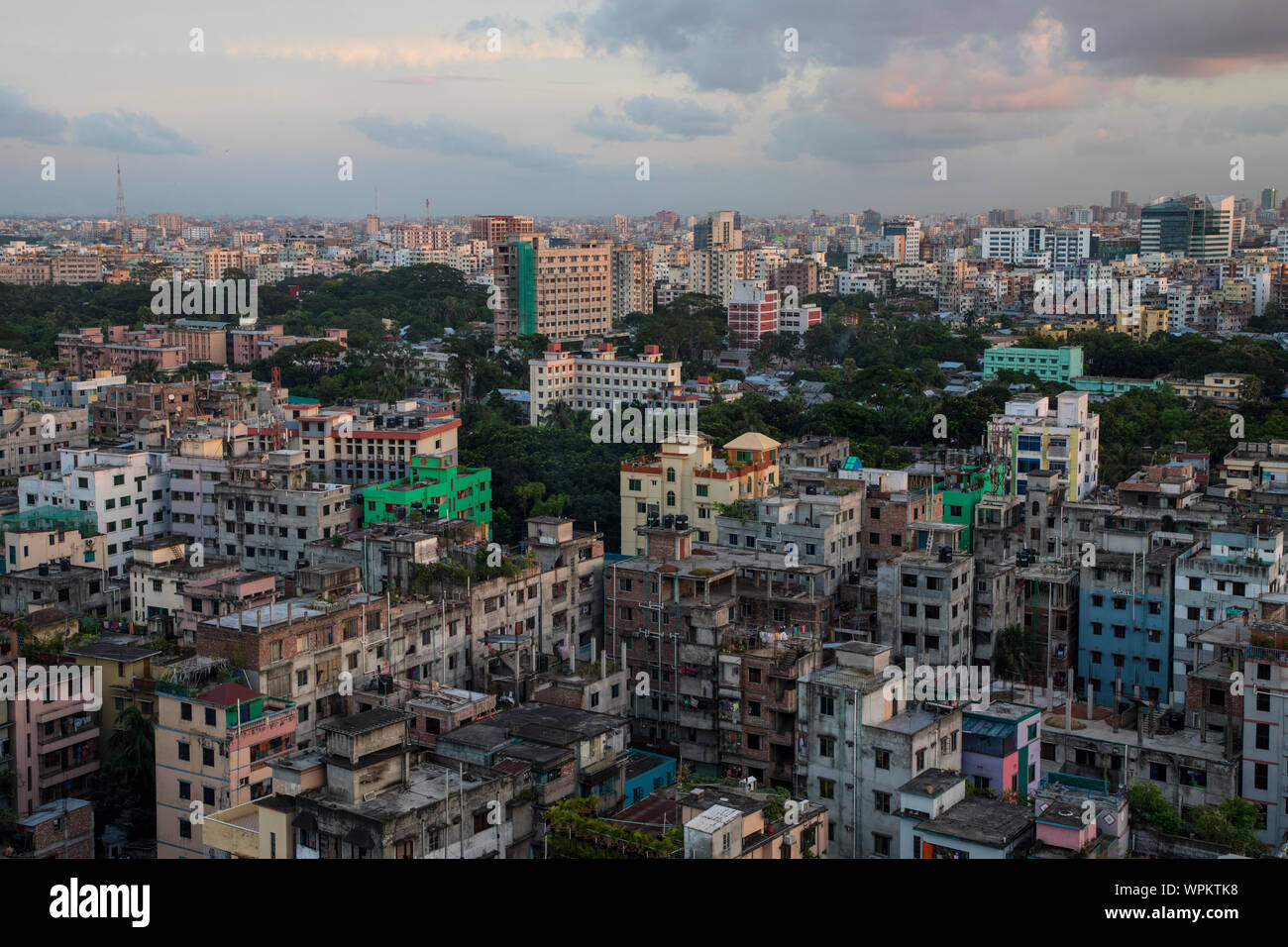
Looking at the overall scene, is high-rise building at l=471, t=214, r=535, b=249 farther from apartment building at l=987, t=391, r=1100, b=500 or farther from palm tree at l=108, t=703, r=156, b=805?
palm tree at l=108, t=703, r=156, b=805

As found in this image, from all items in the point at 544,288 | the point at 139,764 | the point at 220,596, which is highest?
the point at 544,288

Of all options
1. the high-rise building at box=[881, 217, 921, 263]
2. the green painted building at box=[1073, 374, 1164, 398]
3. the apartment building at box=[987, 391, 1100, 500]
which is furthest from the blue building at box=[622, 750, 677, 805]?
the high-rise building at box=[881, 217, 921, 263]

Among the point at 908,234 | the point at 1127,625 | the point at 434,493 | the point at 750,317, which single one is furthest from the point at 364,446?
the point at 908,234

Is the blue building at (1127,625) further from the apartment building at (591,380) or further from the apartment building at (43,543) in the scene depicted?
the apartment building at (591,380)

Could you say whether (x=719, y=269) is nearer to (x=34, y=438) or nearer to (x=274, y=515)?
(x=34, y=438)

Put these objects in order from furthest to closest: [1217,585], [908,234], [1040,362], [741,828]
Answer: [908,234] → [1040,362] → [1217,585] → [741,828]
